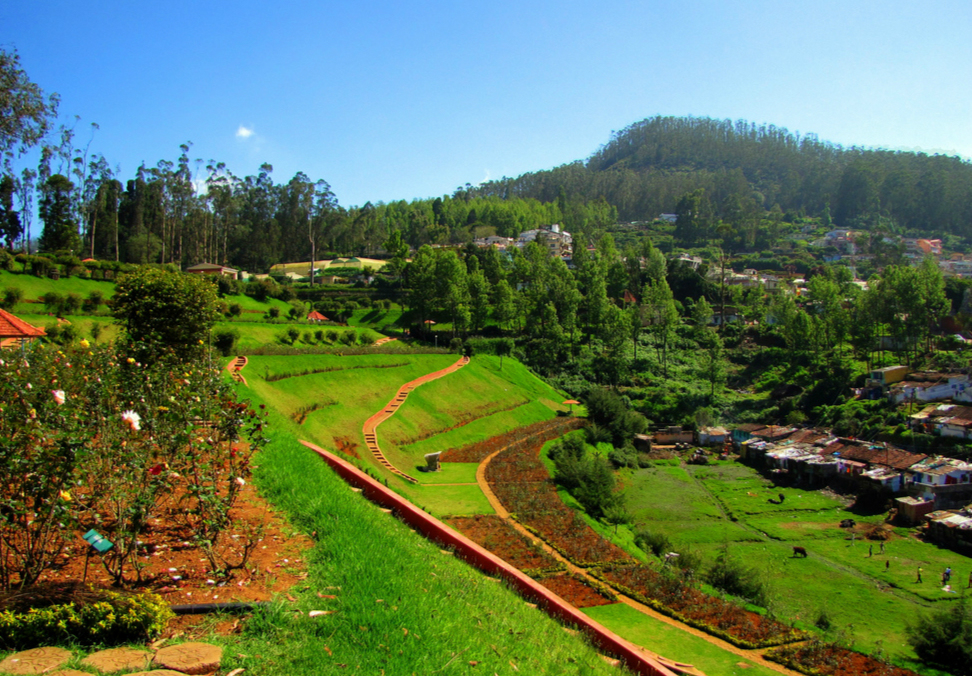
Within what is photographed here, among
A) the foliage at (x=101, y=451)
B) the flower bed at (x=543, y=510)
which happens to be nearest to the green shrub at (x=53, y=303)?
the flower bed at (x=543, y=510)

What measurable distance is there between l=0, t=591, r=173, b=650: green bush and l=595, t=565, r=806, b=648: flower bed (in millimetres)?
11017

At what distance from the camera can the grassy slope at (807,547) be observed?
1797cm

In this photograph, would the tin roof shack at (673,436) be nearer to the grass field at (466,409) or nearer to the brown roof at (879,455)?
the grass field at (466,409)

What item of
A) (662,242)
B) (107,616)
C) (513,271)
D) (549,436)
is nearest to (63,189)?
(513,271)

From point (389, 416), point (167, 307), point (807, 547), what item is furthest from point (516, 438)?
point (167, 307)

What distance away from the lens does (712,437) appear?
40.9 meters

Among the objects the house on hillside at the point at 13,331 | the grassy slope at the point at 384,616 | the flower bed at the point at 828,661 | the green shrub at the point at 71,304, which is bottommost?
the flower bed at the point at 828,661

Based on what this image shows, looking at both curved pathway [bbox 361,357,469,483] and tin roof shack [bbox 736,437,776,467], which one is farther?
tin roof shack [bbox 736,437,776,467]

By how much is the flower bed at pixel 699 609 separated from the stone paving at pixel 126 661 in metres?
10.9

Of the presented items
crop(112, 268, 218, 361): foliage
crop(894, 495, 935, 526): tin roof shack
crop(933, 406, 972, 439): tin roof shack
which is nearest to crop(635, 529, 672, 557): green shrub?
crop(894, 495, 935, 526): tin roof shack

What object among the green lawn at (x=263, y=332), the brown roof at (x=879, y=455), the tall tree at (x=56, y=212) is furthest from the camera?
the tall tree at (x=56, y=212)

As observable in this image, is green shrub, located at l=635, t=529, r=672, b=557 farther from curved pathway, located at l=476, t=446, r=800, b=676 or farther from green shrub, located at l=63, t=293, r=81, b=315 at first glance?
green shrub, located at l=63, t=293, r=81, b=315

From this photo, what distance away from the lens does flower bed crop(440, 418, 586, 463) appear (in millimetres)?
25188

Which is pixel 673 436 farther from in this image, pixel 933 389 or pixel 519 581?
pixel 519 581
